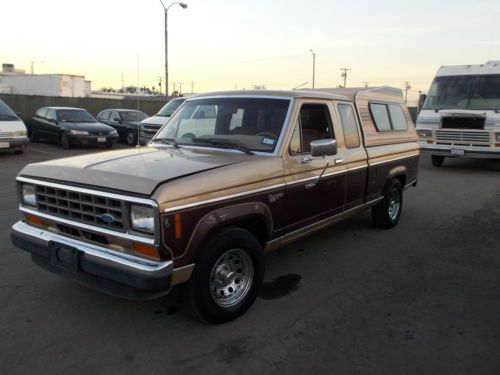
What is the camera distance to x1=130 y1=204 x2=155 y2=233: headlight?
126 inches

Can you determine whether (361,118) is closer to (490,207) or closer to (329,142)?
(329,142)


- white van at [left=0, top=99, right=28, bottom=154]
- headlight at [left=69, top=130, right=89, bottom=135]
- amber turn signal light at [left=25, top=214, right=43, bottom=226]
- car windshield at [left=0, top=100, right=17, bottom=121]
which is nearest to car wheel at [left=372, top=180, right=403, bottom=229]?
amber turn signal light at [left=25, top=214, right=43, bottom=226]

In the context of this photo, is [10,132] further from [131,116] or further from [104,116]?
[104,116]

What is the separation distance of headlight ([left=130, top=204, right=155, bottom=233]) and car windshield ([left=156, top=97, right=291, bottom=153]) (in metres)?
1.38

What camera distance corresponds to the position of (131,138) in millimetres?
19062

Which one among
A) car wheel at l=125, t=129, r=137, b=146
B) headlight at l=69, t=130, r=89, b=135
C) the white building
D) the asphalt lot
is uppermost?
the white building

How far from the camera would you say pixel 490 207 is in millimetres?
8500

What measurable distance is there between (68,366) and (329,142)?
2.87 meters

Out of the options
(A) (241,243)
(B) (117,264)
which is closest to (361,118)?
(A) (241,243)

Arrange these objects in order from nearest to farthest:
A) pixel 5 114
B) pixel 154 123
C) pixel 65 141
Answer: pixel 5 114, pixel 154 123, pixel 65 141

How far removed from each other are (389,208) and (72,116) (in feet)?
46.6

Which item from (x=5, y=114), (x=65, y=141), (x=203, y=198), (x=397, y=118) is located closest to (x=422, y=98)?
(x=397, y=118)

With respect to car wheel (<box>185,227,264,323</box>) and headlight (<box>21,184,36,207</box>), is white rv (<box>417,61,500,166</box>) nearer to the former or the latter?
car wheel (<box>185,227,264,323</box>)

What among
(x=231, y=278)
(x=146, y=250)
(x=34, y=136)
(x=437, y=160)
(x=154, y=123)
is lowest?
(x=437, y=160)
